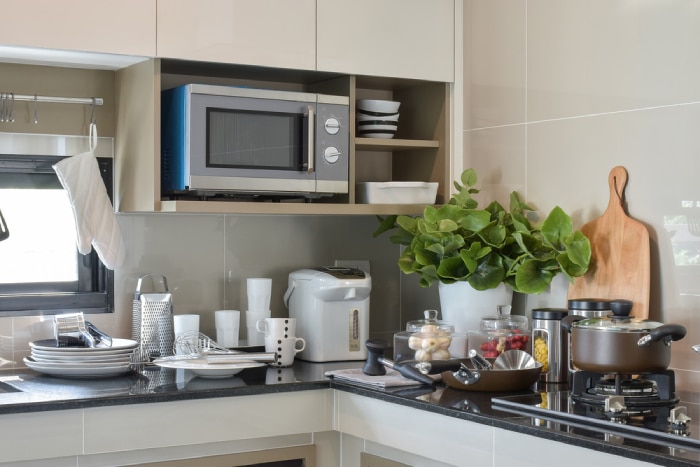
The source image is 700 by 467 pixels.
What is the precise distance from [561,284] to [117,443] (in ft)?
4.36

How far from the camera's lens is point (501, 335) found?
2.71 meters

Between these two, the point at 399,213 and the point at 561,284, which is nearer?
the point at 561,284

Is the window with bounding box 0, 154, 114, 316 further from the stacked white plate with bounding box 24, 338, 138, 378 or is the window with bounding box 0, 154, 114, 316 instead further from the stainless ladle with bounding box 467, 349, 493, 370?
the stainless ladle with bounding box 467, 349, 493, 370

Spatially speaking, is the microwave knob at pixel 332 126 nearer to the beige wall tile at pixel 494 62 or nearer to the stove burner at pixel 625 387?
the beige wall tile at pixel 494 62

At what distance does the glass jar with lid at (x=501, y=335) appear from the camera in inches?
107

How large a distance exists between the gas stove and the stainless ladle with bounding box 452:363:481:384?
89mm

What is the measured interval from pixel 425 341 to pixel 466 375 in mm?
272

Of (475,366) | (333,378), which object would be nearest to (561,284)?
(475,366)

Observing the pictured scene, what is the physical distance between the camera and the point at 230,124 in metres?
2.81

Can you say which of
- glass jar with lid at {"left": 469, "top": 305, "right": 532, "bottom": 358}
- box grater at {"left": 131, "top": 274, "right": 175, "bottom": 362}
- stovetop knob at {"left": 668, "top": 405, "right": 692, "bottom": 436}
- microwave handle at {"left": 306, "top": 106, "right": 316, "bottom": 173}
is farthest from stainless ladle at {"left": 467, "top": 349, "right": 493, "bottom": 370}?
box grater at {"left": 131, "top": 274, "right": 175, "bottom": 362}

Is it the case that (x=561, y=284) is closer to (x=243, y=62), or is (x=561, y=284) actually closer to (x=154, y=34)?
(x=243, y=62)

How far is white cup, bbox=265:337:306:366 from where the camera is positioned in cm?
293

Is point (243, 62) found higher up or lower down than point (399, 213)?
higher up

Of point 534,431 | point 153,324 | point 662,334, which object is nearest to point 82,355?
point 153,324
